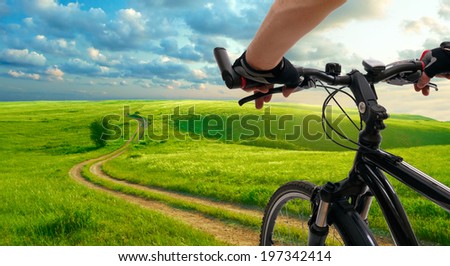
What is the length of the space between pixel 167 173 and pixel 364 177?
17.0 metres

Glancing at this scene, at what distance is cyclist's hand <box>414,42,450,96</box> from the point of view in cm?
311

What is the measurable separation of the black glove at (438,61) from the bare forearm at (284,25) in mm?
1613

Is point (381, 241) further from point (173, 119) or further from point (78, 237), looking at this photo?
point (173, 119)

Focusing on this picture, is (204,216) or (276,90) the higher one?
(276,90)

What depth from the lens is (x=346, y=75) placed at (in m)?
2.89

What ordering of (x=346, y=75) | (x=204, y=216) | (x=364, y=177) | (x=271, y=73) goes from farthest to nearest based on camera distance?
(x=204, y=216)
(x=346, y=75)
(x=364, y=177)
(x=271, y=73)

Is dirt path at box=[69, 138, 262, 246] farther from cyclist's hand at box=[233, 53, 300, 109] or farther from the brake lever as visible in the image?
cyclist's hand at box=[233, 53, 300, 109]

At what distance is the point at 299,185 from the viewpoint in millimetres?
3684

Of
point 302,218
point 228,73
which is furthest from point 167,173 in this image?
point 228,73

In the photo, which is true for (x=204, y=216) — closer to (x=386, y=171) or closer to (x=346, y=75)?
(x=346, y=75)

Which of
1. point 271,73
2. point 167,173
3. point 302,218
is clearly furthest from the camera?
point 167,173

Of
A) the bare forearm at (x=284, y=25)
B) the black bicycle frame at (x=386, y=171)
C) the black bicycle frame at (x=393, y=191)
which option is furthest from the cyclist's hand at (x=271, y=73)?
the black bicycle frame at (x=393, y=191)

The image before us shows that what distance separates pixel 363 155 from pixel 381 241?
21.0 ft

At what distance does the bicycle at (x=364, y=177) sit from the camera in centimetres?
252
